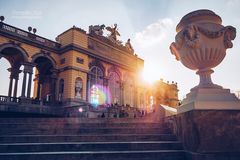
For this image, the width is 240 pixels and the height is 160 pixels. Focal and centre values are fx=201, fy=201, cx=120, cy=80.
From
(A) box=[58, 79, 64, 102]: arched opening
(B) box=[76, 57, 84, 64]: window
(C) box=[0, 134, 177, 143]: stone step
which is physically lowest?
(C) box=[0, 134, 177, 143]: stone step

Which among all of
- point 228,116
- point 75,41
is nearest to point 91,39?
point 75,41

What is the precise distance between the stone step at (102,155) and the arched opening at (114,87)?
76.2 feet

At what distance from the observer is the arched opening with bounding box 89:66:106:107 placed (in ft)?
83.5

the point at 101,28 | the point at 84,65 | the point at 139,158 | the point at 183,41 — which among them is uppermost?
the point at 101,28

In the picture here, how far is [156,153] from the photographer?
5059mm

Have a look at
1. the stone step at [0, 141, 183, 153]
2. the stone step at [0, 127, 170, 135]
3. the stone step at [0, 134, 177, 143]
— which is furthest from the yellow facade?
the stone step at [0, 141, 183, 153]

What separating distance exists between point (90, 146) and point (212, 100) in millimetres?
3331

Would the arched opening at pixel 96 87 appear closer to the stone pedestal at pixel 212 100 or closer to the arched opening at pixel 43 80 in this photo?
the arched opening at pixel 43 80

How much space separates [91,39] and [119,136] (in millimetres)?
21913

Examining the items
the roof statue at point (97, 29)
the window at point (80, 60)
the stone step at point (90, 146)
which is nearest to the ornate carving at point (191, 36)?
the stone step at point (90, 146)

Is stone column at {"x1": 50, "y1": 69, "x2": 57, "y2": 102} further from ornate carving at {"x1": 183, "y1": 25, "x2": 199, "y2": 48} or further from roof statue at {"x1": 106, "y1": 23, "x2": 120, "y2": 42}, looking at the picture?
ornate carving at {"x1": 183, "y1": 25, "x2": 199, "y2": 48}

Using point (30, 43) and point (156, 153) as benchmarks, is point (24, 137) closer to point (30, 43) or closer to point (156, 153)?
point (156, 153)

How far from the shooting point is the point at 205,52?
15.8 ft

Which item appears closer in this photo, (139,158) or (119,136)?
(139,158)
